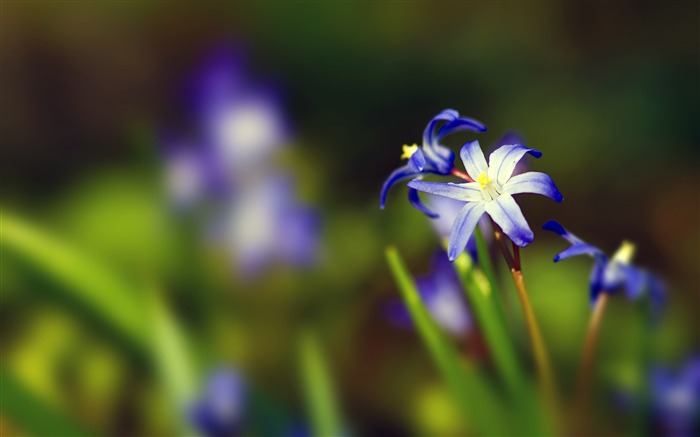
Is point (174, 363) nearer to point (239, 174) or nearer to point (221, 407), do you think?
point (221, 407)

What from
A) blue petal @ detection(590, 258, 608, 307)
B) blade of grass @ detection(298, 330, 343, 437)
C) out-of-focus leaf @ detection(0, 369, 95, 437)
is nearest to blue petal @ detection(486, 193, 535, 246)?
blue petal @ detection(590, 258, 608, 307)

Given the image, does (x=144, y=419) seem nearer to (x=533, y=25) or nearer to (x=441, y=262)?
(x=441, y=262)

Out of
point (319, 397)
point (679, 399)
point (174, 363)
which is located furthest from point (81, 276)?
point (679, 399)

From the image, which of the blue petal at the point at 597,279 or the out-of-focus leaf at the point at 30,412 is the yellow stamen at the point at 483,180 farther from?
the out-of-focus leaf at the point at 30,412

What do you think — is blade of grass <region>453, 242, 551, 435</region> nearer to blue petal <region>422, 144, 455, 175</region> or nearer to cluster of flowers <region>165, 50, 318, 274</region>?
blue petal <region>422, 144, 455, 175</region>

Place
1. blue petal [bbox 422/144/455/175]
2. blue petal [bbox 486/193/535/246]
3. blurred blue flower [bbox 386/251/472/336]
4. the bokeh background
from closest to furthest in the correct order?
blue petal [bbox 486/193/535/246] → blue petal [bbox 422/144/455/175] → blurred blue flower [bbox 386/251/472/336] → the bokeh background

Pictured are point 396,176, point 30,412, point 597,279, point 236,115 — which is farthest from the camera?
point 236,115
